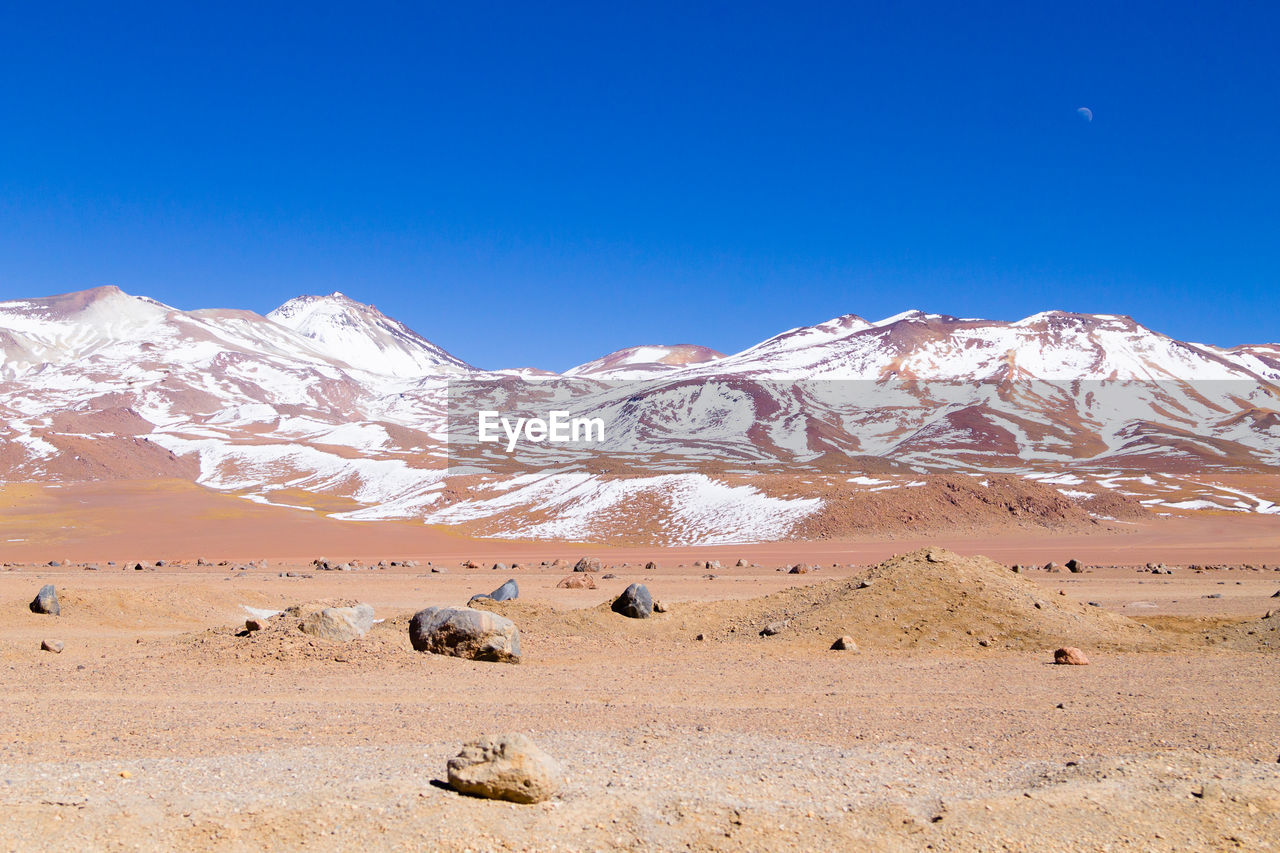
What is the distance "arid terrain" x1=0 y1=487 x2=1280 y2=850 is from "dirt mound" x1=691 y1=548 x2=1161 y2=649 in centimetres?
7

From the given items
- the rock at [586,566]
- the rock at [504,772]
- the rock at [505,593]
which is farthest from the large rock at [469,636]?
the rock at [586,566]

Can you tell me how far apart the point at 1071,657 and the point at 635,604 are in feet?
27.5

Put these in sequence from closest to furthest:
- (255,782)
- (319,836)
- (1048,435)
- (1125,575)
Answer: (319,836) → (255,782) → (1125,575) → (1048,435)

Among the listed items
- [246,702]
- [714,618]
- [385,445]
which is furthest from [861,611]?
[385,445]

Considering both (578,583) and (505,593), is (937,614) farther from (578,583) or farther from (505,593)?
(578,583)

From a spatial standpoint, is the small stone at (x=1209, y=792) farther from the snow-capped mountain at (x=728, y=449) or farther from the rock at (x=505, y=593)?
the snow-capped mountain at (x=728, y=449)

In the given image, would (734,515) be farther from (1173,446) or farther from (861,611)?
(1173,446)

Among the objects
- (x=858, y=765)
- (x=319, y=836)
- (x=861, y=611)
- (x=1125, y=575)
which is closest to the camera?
(x=319, y=836)

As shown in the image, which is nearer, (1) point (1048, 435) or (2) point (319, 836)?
(2) point (319, 836)

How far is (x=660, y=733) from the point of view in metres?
9.49

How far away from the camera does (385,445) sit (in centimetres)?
11931

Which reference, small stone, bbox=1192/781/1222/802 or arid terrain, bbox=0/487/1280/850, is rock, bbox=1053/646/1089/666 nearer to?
arid terrain, bbox=0/487/1280/850

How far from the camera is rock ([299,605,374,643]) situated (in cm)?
1466

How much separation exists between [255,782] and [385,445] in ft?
382
